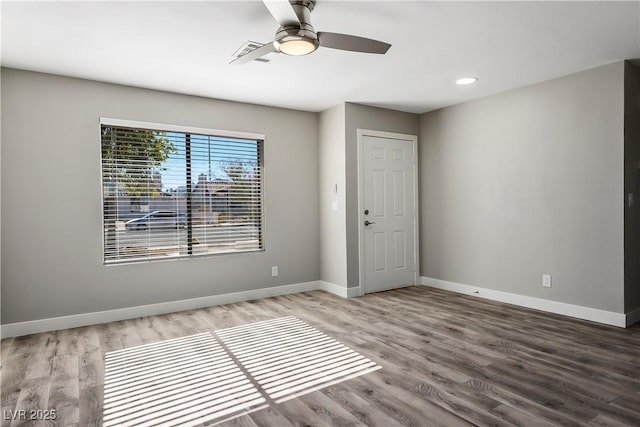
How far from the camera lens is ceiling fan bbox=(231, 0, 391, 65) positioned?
2.22 meters

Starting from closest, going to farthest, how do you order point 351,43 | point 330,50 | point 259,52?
1. point 351,43
2. point 259,52
3. point 330,50

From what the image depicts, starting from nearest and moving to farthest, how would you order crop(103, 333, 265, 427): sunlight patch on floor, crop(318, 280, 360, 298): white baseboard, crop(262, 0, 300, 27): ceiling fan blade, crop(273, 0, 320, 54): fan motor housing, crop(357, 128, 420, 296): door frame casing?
crop(262, 0, 300, 27): ceiling fan blade < crop(103, 333, 265, 427): sunlight patch on floor < crop(273, 0, 320, 54): fan motor housing < crop(318, 280, 360, 298): white baseboard < crop(357, 128, 420, 296): door frame casing

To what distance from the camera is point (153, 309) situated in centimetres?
418

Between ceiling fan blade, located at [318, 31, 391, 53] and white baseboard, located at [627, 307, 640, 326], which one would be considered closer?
ceiling fan blade, located at [318, 31, 391, 53]

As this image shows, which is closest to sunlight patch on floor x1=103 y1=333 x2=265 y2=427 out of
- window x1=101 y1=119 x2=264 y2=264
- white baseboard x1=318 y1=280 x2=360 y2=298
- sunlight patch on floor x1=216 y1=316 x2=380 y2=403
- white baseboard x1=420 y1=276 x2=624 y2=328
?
sunlight patch on floor x1=216 y1=316 x2=380 y2=403

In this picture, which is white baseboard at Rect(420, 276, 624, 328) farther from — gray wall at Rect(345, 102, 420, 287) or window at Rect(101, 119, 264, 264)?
window at Rect(101, 119, 264, 264)

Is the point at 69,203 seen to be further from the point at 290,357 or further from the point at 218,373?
the point at 290,357

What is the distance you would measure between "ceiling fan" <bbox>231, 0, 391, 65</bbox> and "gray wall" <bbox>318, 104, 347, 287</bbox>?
2398 mm

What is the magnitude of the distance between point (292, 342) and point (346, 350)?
49 cm

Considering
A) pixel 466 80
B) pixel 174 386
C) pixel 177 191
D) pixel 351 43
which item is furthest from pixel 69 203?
pixel 466 80

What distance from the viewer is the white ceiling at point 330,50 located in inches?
98.9

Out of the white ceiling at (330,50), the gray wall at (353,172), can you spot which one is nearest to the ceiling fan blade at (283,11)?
the white ceiling at (330,50)

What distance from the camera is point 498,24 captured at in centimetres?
273

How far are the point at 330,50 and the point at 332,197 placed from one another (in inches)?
86.6
